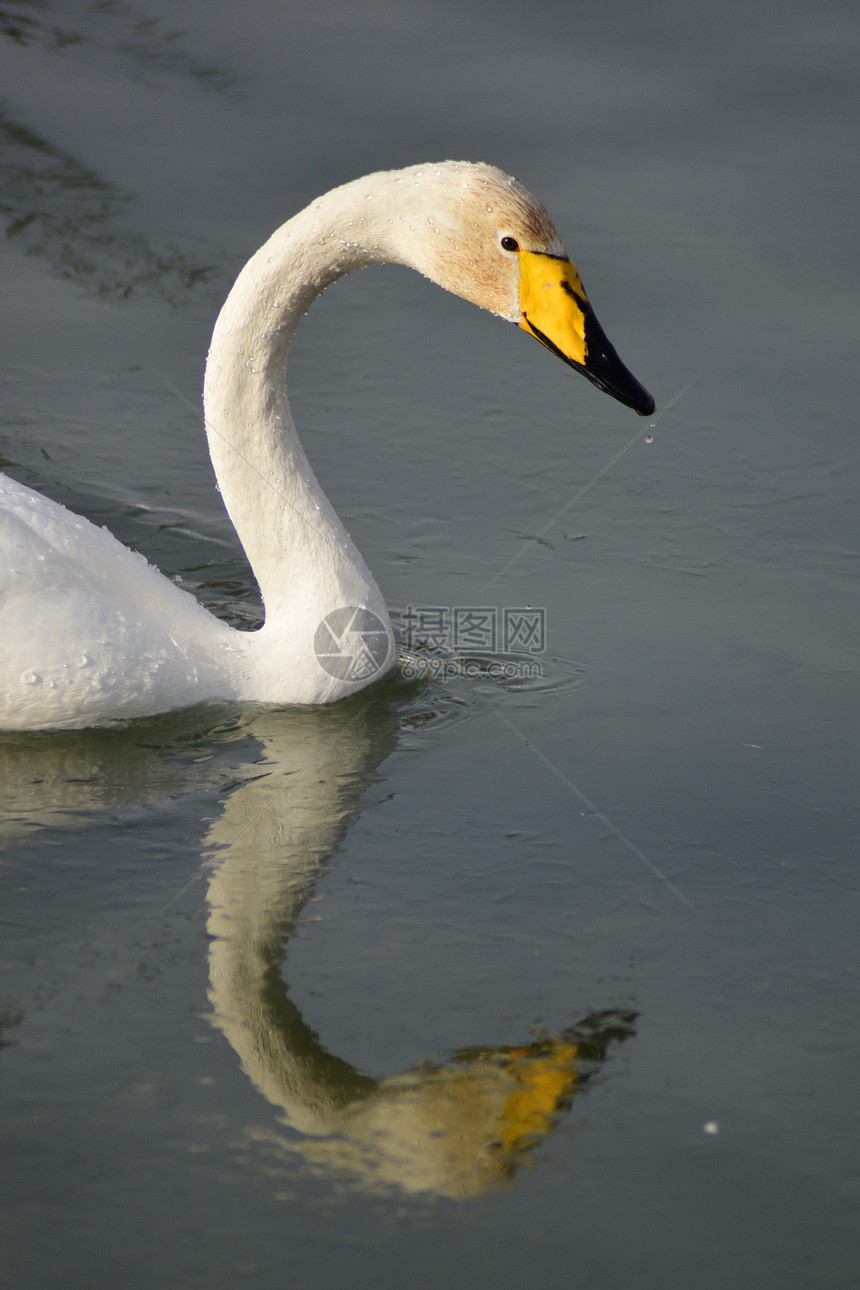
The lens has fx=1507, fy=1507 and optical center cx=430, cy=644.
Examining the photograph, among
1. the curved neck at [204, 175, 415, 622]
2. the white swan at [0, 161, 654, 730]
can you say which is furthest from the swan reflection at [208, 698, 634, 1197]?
the curved neck at [204, 175, 415, 622]

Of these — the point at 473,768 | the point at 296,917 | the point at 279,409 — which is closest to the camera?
the point at 296,917

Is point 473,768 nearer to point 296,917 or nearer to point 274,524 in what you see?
point 296,917

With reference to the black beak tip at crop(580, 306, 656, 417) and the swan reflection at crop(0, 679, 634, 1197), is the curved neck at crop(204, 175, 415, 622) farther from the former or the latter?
the black beak tip at crop(580, 306, 656, 417)

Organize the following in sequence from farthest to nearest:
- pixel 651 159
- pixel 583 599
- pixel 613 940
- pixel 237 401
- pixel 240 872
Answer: pixel 651 159 < pixel 583 599 < pixel 237 401 < pixel 240 872 < pixel 613 940

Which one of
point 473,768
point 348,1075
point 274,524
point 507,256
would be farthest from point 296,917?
point 507,256

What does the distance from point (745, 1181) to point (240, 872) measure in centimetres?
167

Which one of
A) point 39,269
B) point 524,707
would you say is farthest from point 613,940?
point 39,269

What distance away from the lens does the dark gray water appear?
309 centimetres

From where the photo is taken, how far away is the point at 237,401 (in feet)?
16.9

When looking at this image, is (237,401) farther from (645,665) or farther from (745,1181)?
(745,1181)

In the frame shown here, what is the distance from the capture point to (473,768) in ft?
15.8

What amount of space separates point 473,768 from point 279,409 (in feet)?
4.72

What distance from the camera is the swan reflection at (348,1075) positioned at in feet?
10.3

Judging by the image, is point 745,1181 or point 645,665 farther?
point 645,665
